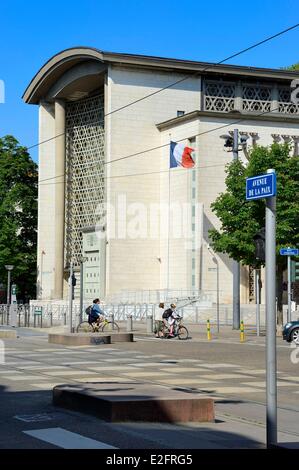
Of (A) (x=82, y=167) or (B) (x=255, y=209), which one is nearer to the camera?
(B) (x=255, y=209)

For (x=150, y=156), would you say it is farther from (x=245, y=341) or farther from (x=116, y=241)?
(x=245, y=341)

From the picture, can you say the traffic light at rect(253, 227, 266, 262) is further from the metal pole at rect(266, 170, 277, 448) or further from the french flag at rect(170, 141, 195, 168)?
the french flag at rect(170, 141, 195, 168)

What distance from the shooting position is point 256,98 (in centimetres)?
6512

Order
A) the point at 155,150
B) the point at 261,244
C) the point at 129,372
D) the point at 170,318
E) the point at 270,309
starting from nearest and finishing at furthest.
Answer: the point at 270,309 → the point at 261,244 → the point at 129,372 → the point at 170,318 → the point at 155,150

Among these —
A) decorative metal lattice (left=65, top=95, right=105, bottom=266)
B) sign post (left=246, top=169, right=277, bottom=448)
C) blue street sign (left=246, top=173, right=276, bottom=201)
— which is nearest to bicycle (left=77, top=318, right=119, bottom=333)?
blue street sign (left=246, top=173, right=276, bottom=201)

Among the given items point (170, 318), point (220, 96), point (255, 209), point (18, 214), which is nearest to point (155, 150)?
point (220, 96)

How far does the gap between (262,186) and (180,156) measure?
160 feet

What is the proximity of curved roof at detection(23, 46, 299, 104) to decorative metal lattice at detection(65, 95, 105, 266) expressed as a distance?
3857 millimetres

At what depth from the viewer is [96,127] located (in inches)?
2694

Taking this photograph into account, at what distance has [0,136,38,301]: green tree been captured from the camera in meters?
66.8

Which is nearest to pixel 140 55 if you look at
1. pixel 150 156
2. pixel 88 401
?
pixel 150 156

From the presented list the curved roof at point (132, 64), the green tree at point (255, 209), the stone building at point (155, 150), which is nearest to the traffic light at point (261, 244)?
the green tree at point (255, 209)

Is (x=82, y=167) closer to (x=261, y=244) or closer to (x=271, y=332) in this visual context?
(x=261, y=244)
